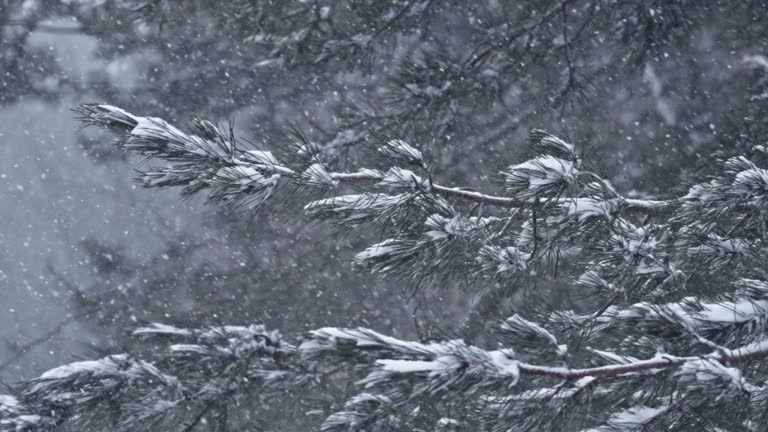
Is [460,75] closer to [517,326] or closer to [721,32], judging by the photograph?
[517,326]

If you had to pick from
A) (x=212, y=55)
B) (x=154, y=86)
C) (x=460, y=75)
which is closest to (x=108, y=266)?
(x=154, y=86)

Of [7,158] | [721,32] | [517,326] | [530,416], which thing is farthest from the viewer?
[7,158]

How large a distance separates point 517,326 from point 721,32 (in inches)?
180

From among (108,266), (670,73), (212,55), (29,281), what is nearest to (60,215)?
(29,281)

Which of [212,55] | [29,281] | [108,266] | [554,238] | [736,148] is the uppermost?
[736,148]

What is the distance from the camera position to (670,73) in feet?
19.4

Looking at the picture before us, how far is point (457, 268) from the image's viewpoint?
1.55m

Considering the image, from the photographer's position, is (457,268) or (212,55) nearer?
(457,268)

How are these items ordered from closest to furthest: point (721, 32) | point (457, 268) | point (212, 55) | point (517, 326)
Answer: point (517, 326), point (457, 268), point (721, 32), point (212, 55)

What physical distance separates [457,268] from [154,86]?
18.3ft

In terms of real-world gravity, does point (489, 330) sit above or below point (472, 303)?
above

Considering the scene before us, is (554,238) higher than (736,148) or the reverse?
the reverse

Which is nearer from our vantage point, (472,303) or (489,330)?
(489,330)

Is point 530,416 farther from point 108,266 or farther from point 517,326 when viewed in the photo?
point 108,266
